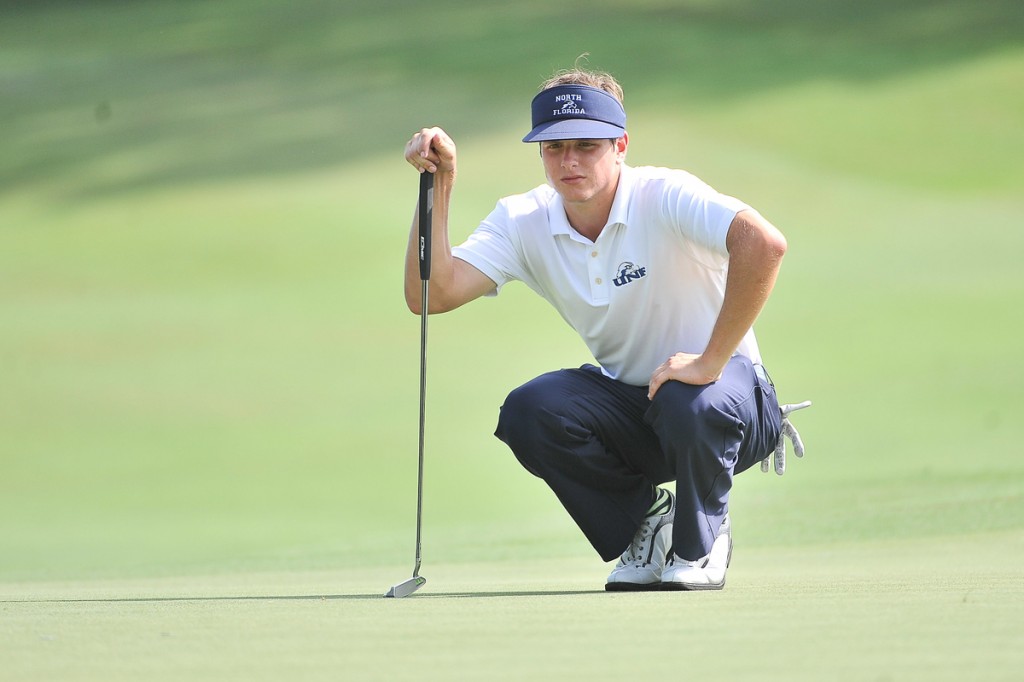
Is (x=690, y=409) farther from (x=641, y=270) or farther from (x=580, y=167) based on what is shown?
(x=580, y=167)

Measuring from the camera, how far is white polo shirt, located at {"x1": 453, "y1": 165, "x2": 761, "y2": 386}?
8.22ft

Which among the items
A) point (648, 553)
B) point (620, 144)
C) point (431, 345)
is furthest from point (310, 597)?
point (431, 345)

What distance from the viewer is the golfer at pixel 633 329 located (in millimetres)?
2387

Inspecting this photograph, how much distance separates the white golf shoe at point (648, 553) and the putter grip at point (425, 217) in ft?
1.94

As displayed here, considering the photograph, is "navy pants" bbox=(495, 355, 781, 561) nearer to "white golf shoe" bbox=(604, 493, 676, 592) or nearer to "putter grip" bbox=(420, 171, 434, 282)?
"white golf shoe" bbox=(604, 493, 676, 592)

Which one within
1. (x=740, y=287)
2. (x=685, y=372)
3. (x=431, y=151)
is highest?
(x=431, y=151)

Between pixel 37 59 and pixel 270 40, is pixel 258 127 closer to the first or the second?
pixel 270 40

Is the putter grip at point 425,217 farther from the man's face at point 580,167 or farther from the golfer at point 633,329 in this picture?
the man's face at point 580,167

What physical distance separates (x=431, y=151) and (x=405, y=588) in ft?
2.46

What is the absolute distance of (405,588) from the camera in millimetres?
2281

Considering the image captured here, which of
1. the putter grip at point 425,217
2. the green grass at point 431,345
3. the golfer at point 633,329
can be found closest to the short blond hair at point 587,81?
the golfer at point 633,329

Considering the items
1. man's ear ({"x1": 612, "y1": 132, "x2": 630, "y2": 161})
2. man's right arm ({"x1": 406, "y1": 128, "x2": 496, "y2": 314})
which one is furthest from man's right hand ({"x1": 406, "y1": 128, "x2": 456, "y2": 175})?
man's ear ({"x1": 612, "y1": 132, "x2": 630, "y2": 161})

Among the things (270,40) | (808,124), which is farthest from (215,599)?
(270,40)

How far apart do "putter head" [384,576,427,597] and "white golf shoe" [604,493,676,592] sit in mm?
333
